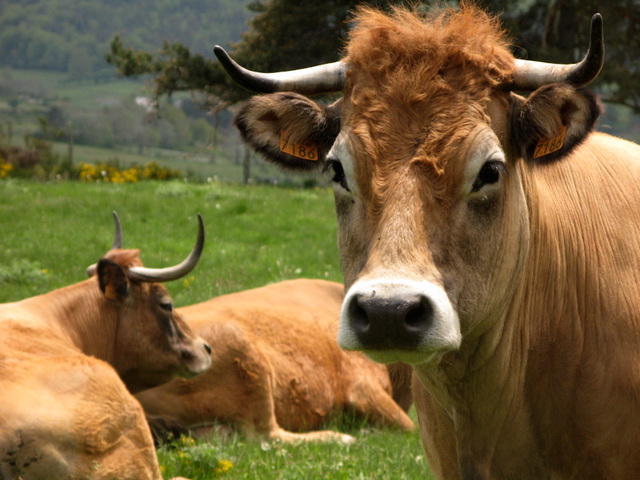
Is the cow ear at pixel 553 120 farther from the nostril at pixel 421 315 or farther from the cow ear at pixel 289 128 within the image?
the nostril at pixel 421 315

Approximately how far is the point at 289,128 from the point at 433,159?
916mm

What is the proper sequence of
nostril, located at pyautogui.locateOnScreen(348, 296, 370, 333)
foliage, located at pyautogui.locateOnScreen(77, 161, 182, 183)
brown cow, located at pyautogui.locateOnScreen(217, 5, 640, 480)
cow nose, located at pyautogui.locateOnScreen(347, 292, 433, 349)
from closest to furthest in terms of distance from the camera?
1. cow nose, located at pyautogui.locateOnScreen(347, 292, 433, 349)
2. nostril, located at pyautogui.locateOnScreen(348, 296, 370, 333)
3. brown cow, located at pyautogui.locateOnScreen(217, 5, 640, 480)
4. foliage, located at pyautogui.locateOnScreen(77, 161, 182, 183)

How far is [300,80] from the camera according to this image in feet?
12.6

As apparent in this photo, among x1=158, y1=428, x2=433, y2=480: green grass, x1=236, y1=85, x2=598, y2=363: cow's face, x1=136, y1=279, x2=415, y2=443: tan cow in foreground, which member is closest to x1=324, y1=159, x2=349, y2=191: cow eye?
x1=236, y1=85, x2=598, y2=363: cow's face

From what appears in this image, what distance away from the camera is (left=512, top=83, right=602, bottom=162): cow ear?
337cm

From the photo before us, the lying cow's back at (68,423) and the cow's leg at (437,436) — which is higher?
the cow's leg at (437,436)

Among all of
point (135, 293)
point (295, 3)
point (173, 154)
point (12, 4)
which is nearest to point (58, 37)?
point (12, 4)

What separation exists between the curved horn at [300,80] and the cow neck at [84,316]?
399cm

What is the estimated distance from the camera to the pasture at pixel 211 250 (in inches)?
236

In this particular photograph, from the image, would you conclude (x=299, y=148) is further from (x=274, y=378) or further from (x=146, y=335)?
(x=274, y=378)

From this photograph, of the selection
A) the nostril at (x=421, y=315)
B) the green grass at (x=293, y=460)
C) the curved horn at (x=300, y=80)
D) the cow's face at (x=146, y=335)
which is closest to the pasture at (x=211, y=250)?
the green grass at (x=293, y=460)

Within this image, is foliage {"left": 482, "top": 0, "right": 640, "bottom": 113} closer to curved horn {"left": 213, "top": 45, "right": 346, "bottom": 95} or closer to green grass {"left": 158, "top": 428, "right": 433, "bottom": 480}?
green grass {"left": 158, "top": 428, "right": 433, "bottom": 480}

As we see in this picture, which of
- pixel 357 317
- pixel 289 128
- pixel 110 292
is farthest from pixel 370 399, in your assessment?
pixel 357 317

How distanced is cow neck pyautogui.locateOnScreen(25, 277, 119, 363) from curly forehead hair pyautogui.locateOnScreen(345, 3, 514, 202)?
14.1 feet
